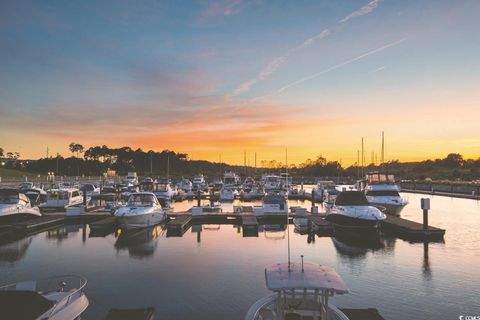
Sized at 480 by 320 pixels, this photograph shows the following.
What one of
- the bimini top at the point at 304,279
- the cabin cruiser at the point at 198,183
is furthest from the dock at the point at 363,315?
the cabin cruiser at the point at 198,183

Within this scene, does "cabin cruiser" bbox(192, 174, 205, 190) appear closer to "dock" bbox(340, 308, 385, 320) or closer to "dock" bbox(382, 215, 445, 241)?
"dock" bbox(382, 215, 445, 241)

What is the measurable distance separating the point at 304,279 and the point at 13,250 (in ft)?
78.6

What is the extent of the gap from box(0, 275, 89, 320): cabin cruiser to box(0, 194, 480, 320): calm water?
238 centimetres

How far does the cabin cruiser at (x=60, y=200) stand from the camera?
42.5 m

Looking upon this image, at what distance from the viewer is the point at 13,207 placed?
102 ft

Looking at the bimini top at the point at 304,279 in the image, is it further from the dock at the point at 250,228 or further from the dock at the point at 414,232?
the dock at the point at 414,232

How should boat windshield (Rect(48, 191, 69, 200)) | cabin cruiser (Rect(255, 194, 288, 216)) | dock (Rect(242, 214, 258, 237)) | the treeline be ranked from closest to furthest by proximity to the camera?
dock (Rect(242, 214, 258, 237)) < cabin cruiser (Rect(255, 194, 288, 216)) < boat windshield (Rect(48, 191, 69, 200)) < the treeline

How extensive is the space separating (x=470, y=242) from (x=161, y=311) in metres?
24.0

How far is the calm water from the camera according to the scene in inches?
595

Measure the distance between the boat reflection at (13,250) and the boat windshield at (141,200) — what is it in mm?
8214

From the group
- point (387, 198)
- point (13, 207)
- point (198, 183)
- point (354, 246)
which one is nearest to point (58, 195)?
point (13, 207)

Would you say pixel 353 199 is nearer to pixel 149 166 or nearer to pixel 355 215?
pixel 355 215

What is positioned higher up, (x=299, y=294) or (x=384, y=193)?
(x=384, y=193)

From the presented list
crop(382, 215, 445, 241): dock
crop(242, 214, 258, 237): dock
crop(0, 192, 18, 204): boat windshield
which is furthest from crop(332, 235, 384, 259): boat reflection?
crop(0, 192, 18, 204): boat windshield
